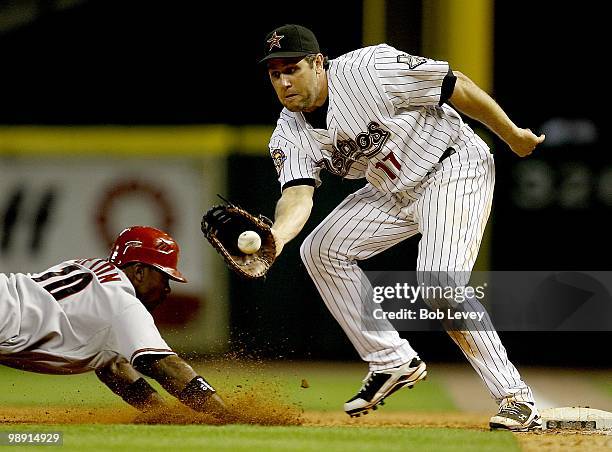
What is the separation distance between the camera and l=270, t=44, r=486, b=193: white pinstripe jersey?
432cm

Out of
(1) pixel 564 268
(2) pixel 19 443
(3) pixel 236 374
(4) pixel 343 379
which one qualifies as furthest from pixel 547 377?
(2) pixel 19 443

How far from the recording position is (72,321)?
407 cm

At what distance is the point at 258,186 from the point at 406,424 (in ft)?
8.67

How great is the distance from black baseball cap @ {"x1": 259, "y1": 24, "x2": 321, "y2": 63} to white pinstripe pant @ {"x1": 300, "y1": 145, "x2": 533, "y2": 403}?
0.67m

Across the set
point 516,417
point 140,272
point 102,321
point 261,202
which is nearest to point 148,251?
point 140,272

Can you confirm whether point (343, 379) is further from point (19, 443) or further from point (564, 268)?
point (19, 443)

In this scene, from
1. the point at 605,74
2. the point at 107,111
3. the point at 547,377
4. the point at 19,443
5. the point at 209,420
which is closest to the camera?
the point at 19,443

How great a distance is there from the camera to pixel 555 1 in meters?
8.48

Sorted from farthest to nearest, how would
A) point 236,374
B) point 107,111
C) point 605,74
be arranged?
point 107,111 → point 605,74 → point 236,374

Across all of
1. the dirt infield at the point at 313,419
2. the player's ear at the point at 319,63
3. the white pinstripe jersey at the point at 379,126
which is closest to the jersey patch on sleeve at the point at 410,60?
the white pinstripe jersey at the point at 379,126

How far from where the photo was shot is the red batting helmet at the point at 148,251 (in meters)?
4.23

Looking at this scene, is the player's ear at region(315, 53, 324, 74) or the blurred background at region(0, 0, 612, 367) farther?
the blurred background at region(0, 0, 612, 367)

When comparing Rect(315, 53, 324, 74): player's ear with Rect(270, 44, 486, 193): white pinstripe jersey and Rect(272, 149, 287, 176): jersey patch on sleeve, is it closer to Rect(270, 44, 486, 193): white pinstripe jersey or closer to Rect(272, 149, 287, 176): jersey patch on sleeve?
Rect(270, 44, 486, 193): white pinstripe jersey

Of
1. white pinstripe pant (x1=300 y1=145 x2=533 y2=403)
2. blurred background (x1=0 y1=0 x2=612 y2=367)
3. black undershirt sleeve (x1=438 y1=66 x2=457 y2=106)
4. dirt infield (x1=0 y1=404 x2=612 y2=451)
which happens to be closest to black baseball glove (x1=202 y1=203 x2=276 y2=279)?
white pinstripe pant (x1=300 y1=145 x2=533 y2=403)
